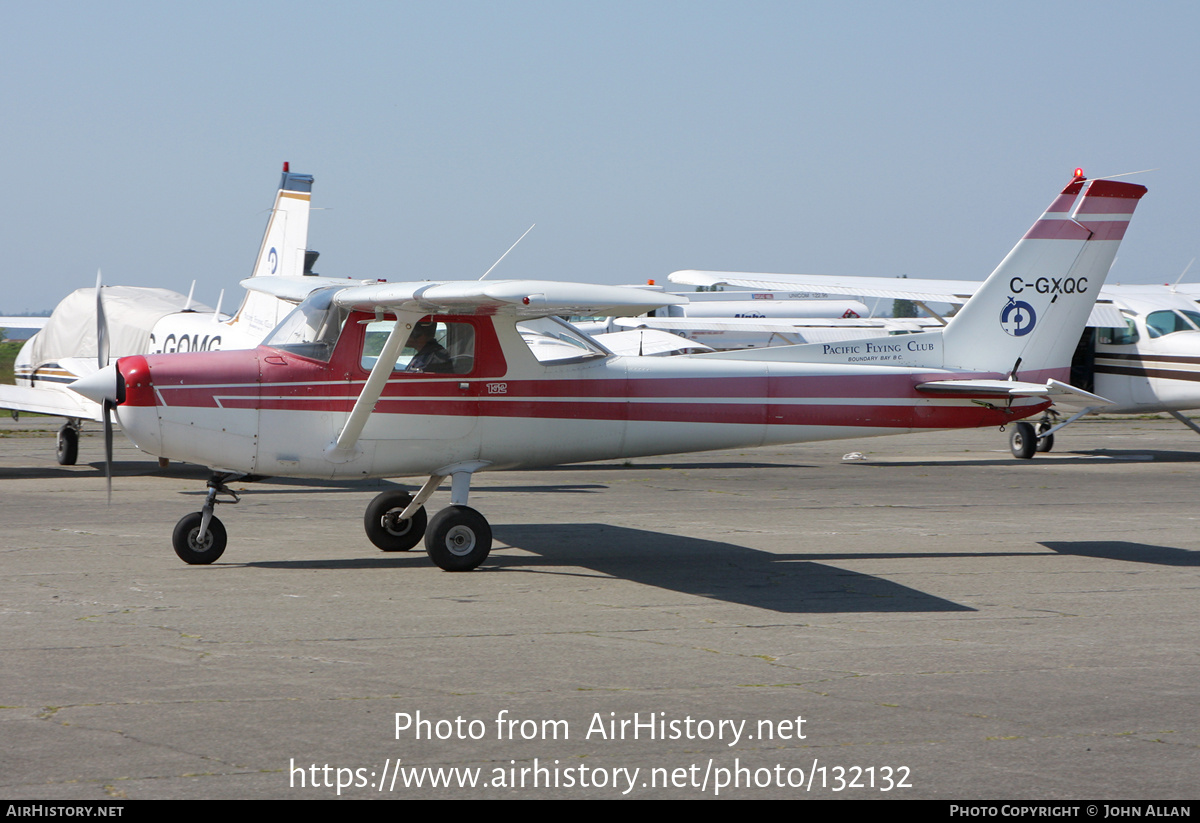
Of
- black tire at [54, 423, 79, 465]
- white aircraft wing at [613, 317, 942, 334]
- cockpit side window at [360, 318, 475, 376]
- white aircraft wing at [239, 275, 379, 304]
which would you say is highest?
white aircraft wing at [239, 275, 379, 304]

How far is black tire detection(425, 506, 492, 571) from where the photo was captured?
28.6 ft

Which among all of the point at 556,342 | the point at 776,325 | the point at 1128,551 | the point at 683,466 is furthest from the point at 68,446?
the point at 776,325

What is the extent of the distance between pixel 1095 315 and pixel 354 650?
54.1ft

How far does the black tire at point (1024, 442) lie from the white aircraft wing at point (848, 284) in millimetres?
3246

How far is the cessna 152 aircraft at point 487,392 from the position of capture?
8531 millimetres

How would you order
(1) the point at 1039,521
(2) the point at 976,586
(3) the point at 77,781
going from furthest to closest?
(1) the point at 1039,521
(2) the point at 976,586
(3) the point at 77,781

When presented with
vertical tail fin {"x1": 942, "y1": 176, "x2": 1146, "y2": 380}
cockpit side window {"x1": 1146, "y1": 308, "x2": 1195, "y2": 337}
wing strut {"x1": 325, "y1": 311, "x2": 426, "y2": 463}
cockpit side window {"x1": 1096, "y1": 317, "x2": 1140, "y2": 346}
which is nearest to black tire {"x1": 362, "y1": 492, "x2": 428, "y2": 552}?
wing strut {"x1": 325, "y1": 311, "x2": 426, "y2": 463}

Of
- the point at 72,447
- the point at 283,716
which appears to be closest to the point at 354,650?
the point at 283,716

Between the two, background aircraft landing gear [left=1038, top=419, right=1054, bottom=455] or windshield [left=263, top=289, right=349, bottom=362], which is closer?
windshield [left=263, top=289, right=349, bottom=362]

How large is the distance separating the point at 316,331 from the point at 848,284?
667 inches

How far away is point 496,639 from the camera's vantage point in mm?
6648

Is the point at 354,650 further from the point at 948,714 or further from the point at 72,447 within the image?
the point at 72,447

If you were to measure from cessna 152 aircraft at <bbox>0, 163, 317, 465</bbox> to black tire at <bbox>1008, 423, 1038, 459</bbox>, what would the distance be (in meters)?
12.1

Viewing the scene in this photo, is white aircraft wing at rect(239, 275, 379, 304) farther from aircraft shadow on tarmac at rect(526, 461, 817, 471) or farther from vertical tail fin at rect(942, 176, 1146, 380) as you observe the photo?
aircraft shadow on tarmac at rect(526, 461, 817, 471)
